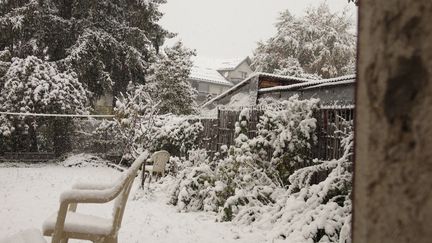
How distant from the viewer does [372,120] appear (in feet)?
1.42

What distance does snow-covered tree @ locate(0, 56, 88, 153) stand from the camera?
1381 cm

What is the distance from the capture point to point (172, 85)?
66.7ft

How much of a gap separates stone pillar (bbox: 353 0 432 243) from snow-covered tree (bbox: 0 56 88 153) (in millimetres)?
14783

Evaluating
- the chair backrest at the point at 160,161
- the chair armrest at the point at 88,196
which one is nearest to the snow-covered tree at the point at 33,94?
the chair backrest at the point at 160,161

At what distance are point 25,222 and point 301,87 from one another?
9.10 metres

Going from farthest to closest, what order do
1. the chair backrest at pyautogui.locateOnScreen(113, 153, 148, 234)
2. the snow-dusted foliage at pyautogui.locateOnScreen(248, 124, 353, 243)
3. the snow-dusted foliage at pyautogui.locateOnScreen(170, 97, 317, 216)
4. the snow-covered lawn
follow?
the snow-dusted foliage at pyautogui.locateOnScreen(170, 97, 317, 216), the snow-covered lawn, the snow-dusted foliage at pyautogui.locateOnScreen(248, 124, 353, 243), the chair backrest at pyautogui.locateOnScreen(113, 153, 148, 234)

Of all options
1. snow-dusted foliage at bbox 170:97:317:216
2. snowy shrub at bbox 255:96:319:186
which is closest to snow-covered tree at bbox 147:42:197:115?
snow-dusted foliage at bbox 170:97:317:216

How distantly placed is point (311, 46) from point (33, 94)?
72.9 feet

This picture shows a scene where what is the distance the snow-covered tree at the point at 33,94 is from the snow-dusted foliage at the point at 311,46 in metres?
17.9

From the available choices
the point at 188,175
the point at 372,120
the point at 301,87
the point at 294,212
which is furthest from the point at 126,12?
the point at 372,120

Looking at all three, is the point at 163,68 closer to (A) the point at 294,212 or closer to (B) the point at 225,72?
(A) the point at 294,212

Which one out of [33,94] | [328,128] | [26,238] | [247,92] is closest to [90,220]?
[26,238]

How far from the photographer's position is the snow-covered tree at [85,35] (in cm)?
1708

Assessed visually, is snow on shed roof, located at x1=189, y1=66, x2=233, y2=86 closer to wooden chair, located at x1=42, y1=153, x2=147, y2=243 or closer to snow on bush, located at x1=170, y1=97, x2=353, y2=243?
snow on bush, located at x1=170, y1=97, x2=353, y2=243
